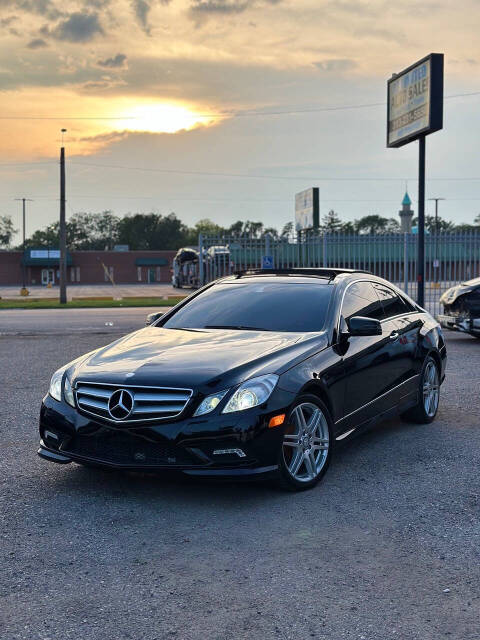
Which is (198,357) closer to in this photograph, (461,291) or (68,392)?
(68,392)

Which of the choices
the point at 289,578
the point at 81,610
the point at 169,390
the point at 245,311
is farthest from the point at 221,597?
the point at 245,311

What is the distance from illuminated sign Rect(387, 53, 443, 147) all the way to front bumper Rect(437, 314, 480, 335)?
8.84 m

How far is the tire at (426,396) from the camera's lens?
278 inches

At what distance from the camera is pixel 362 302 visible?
6422 millimetres

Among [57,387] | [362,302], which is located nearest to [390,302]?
[362,302]

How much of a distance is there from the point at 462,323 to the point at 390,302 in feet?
22.4

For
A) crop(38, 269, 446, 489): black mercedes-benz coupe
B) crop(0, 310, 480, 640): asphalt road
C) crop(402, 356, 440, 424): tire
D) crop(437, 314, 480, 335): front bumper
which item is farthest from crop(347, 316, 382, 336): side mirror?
crop(437, 314, 480, 335): front bumper

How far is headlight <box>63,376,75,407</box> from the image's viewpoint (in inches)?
195

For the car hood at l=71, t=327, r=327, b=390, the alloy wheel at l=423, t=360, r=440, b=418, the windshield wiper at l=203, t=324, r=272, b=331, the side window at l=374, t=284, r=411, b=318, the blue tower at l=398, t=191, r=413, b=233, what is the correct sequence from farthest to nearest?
1. the blue tower at l=398, t=191, r=413, b=233
2. the alloy wheel at l=423, t=360, r=440, b=418
3. the side window at l=374, t=284, r=411, b=318
4. the windshield wiper at l=203, t=324, r=272, b=331
5. the car hood at l=71, t=327, r=327, b=390

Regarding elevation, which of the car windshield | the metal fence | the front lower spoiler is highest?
the metal fence

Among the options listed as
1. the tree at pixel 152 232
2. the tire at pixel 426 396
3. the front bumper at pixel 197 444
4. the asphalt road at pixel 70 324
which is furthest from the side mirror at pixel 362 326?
the tree at pixel 152 232

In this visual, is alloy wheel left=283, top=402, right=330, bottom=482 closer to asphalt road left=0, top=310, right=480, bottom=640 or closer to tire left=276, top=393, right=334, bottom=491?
tire left=276, top=393, right=334, bottom=491

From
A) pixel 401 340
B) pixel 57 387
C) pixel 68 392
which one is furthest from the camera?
pixel 401 340

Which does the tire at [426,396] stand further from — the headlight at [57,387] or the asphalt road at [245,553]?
the headlight at [57,387]
